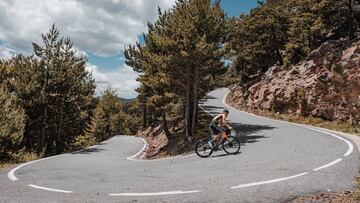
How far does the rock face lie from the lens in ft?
79.4

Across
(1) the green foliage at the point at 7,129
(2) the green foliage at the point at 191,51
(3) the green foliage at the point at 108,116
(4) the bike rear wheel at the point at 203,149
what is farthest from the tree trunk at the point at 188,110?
(3) the green foliage at the point at 108,116

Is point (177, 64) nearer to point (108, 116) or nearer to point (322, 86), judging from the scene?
point (322, 86)

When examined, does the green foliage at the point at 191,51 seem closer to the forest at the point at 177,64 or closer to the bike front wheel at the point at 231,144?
the forest at the point at 177,64

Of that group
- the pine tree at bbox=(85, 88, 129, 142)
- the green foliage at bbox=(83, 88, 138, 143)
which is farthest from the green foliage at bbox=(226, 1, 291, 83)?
the pine tree at bbox=(85, 88, 129, 142)

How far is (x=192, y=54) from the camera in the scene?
21406mm

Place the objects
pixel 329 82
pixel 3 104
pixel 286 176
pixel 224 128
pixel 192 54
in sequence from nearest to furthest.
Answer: pixel 286 176
pixel 224 128
pixel 3 104
pixel 192 54
pixel 329 82

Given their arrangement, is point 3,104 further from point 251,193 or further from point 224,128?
point 251,193

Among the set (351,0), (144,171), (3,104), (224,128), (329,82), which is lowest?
(144,171)

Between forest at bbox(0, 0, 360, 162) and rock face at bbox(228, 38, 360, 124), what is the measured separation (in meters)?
2.70

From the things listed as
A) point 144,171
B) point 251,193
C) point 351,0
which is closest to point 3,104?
point 144,171

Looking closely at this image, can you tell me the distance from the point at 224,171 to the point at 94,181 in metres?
3.94

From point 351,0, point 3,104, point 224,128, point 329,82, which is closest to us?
point 224,128

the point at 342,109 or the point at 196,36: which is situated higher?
the point at 196,36

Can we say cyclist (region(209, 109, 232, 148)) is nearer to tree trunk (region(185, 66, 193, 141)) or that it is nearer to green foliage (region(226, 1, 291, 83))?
tree trunk (region(185, 66, 193, 141))
